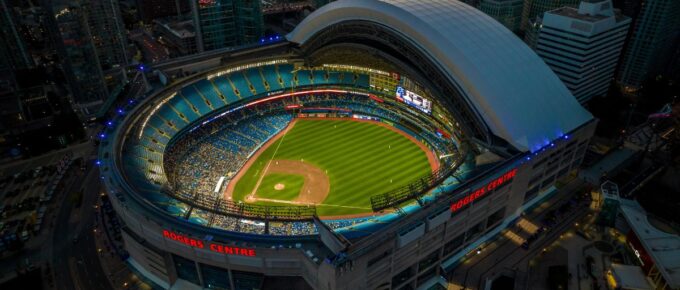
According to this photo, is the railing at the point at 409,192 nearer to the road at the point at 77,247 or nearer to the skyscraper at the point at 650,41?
the road at the point at 77,247

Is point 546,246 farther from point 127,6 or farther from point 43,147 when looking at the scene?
point 127,6

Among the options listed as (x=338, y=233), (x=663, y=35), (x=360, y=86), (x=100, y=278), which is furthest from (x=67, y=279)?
(x=663, y=35)

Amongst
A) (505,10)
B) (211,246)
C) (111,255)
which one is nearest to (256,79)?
(111,255)

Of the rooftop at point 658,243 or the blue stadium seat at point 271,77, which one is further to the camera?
the blue stadium seat at point 271,77

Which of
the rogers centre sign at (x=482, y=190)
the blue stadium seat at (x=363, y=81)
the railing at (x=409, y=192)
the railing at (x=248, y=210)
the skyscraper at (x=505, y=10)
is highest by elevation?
the skyscraper at (x=505, y=10)

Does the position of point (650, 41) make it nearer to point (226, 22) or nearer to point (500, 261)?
point (500, 261)

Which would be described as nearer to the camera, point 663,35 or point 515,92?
point 515,92

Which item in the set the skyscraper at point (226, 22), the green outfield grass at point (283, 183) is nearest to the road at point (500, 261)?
the green outfield grass at point (283, 183)
